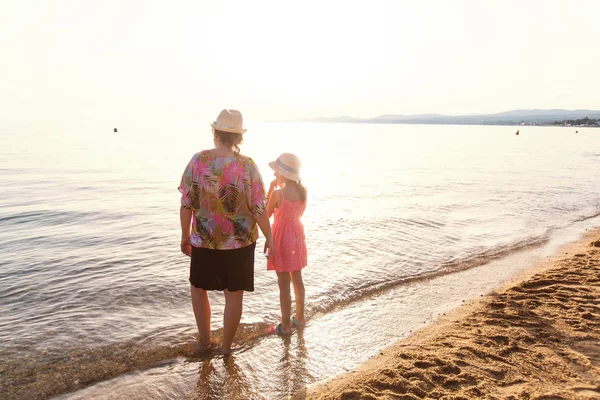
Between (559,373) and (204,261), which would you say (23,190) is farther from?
(559,373)

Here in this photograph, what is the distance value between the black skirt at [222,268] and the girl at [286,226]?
714 millimetres

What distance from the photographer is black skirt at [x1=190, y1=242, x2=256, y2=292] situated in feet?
12.5

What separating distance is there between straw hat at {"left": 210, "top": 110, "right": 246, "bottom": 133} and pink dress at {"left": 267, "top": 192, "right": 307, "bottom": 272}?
122 centimetres

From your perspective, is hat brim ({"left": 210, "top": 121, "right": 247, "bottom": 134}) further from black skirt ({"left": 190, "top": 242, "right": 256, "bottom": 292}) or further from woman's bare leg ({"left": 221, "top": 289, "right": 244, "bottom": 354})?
woman's bare leg ({"left": 221, "top": 289, "right": 244, "bottom": 354})

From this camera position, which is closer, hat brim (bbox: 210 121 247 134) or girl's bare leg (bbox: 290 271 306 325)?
hat brim (bbox: 210 121 247 134)

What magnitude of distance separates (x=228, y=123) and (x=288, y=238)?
158cm

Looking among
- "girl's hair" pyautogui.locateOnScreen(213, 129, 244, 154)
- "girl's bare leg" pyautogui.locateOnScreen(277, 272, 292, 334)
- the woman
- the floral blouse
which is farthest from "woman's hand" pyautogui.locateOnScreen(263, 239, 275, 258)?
"girl's hair" pyautogui.locateOnScreen(213, 129, 244, 154)

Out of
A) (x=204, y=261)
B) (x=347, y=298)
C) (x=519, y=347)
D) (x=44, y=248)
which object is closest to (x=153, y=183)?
(x=44, y=248)

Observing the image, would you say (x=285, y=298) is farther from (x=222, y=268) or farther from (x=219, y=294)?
(x=219, y=294)

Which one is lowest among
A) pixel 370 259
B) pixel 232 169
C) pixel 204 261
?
pixel 370 259

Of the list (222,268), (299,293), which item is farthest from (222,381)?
(299,293)

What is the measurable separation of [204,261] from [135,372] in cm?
139

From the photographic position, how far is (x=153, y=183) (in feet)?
64.3

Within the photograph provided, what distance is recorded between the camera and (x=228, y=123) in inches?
145
